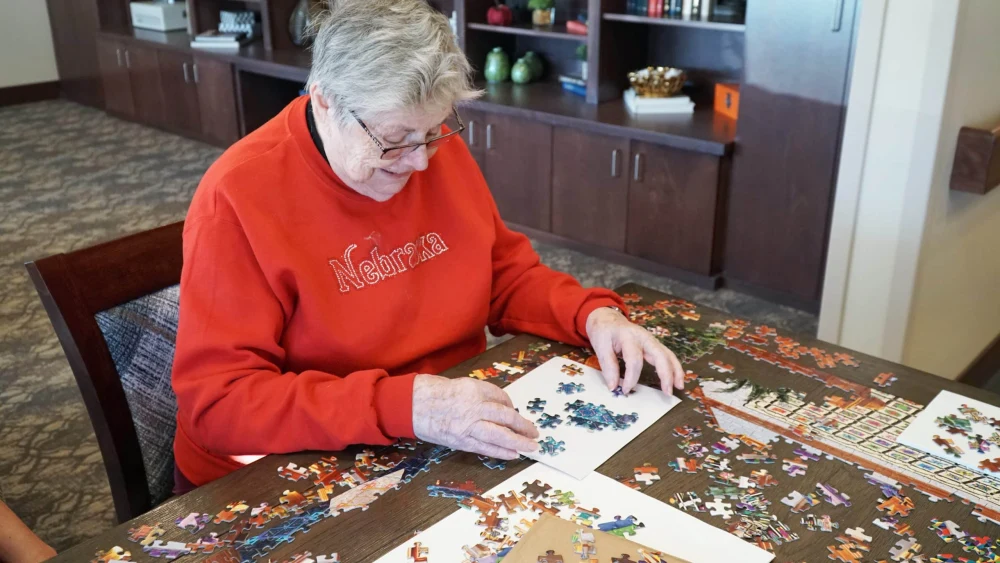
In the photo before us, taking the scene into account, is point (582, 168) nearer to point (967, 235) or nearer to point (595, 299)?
point (967, 235)

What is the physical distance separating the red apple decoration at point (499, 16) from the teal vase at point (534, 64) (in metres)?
0.20

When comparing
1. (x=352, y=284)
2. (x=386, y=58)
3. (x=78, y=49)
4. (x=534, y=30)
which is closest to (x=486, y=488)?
(x=352, y=284)

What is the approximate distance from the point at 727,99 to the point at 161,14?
432 centimetres

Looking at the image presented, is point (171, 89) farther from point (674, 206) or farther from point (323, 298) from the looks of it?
point (323, 298)

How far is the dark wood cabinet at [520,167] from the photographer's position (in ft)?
12.6

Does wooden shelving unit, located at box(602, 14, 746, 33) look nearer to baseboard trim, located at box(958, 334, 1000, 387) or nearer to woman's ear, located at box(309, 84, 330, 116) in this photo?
baseboard trim, located at box(958, 334, 1000, 387)

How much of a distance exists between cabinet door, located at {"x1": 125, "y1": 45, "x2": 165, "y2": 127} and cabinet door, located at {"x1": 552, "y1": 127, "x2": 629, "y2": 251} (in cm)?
343

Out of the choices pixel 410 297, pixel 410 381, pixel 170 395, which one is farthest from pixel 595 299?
pixel 170 395

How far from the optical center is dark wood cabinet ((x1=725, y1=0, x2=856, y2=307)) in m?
2.91

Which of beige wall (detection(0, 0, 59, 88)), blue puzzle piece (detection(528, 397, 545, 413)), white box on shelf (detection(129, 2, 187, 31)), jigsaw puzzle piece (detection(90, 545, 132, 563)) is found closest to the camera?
jigsaw puzzle piece (detection(90, 545, 132, 563))

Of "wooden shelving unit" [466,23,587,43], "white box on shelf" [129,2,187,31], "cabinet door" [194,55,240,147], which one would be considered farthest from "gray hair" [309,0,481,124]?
"white box on shelf" [129,2,187,31]

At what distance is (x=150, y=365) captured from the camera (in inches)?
55.5

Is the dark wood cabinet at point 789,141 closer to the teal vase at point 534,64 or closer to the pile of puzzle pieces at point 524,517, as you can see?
the teal vase at point 534,64

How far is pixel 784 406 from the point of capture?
1.27 meters
